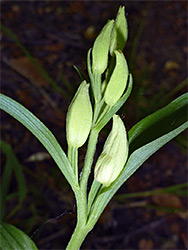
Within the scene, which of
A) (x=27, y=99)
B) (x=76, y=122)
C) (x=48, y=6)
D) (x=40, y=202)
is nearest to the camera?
(x=76, y=122)

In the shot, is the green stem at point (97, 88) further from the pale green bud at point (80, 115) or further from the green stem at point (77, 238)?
the green stem at point (77, 238)

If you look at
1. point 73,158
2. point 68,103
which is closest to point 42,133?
point 73,158

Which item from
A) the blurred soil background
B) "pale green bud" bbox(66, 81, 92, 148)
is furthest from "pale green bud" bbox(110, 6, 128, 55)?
the blurred soil background

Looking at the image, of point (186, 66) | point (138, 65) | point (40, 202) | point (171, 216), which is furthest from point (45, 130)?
point (186, 66)

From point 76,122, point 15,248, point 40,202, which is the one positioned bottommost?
point 40,202

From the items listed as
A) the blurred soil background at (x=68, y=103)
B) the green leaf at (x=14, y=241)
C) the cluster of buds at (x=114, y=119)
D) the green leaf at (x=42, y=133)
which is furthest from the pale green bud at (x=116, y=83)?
the blurred soil background at (x=68, y=103)

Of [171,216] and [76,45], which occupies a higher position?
[76,45]

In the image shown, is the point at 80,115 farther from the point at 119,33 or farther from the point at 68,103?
the point at 68,103

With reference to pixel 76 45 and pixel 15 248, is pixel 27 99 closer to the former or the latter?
pixel 76 45
